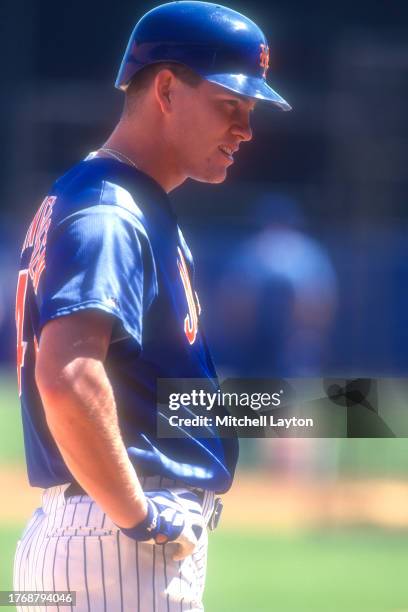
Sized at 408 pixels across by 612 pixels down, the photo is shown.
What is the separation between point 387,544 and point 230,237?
8.72ft

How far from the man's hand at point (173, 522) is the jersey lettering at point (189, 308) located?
7.8 inches

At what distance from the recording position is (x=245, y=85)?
5.26 feet

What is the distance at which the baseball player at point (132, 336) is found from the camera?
1.40 meters

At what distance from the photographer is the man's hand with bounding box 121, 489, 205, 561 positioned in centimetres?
144

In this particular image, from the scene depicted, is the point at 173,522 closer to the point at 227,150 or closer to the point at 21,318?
the point at 21,318

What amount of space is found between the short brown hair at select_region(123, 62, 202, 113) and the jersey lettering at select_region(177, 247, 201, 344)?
22cm

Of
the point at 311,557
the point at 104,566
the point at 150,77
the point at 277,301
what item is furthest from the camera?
the point at 277,301

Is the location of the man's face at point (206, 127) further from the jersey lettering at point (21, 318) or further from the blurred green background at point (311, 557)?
the blurred green background at point (311, 557)

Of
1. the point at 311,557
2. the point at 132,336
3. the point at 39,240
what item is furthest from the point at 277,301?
the point at 132,336

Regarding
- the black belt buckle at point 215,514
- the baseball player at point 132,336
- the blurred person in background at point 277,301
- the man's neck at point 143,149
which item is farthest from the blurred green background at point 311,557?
the man's neck at point 143,149

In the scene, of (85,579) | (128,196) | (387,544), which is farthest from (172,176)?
(387,544)

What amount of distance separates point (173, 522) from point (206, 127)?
51cm

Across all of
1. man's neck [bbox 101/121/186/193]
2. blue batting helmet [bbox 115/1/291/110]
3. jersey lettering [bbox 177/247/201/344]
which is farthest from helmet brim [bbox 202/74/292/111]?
jersey lettering [bbox 177/247/201/344]

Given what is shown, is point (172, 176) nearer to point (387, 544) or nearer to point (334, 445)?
point (387, 544)
